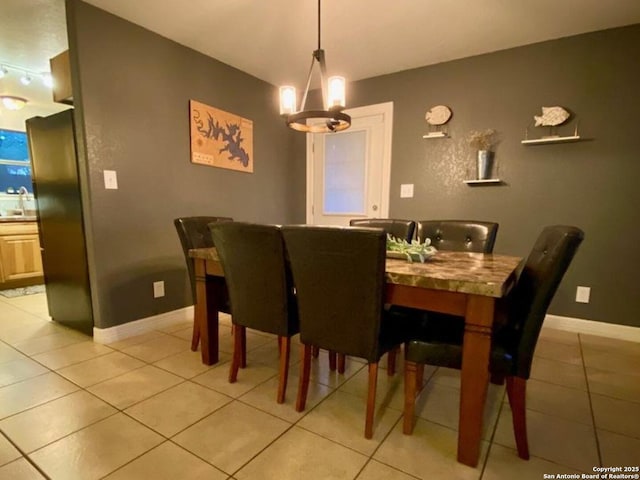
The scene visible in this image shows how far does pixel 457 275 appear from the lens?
125cm

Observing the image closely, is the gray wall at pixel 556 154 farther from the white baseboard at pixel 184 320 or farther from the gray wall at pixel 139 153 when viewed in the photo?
the gray wall at pixel 139 153

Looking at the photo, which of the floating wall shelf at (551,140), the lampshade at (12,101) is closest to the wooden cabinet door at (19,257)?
the lampshade at (12,101)

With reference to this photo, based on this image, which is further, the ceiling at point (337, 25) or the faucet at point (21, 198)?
the faucet at point (21, 198)

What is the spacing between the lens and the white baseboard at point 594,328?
8.36 feet

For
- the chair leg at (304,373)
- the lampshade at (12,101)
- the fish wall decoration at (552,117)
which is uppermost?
the lampshade at (12,101)

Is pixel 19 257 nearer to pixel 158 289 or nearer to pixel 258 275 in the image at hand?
pixel 158 289

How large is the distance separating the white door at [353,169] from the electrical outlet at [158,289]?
6.24 ft

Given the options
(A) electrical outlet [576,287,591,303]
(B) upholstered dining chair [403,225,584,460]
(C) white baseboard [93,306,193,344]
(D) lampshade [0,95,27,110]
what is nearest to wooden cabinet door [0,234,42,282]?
(D) lampshade [0,95,27,110]

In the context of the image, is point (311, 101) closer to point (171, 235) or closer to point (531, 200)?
point (171, 235)

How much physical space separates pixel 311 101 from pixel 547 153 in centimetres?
253

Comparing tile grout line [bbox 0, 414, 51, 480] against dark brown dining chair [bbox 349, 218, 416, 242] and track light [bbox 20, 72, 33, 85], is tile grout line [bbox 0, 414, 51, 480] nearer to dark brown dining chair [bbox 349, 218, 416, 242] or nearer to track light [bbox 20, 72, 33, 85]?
dark brown dining chair [bbox 349, 218, 416, 242]

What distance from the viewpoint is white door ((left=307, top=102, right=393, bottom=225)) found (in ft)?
11.4

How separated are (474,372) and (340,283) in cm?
61

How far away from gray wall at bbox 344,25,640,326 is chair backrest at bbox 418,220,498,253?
91 cm
